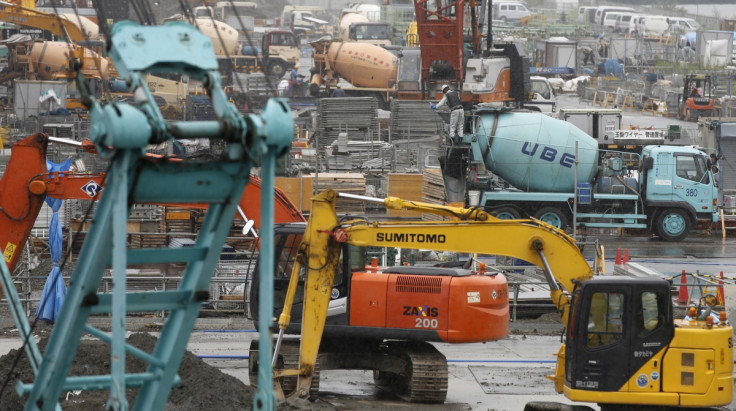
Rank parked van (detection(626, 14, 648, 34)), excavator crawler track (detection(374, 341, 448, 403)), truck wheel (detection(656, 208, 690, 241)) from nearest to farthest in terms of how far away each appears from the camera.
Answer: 1. excavator crawler track (detection(374, 341, 448, 403))
2. truck wheel (detection(656, 208, 690, 241))
3. parked van (detection(626, 14, 648, 34))

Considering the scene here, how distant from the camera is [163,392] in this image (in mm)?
8117

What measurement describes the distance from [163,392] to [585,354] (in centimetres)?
712

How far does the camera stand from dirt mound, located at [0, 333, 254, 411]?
1421cm

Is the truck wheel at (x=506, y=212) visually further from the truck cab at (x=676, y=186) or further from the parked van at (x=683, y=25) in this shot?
the parked van at (x=683, y=25)

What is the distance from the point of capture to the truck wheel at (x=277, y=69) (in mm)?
65644

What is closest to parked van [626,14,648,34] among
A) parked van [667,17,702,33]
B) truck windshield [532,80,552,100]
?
parked van [667,17,702,33]

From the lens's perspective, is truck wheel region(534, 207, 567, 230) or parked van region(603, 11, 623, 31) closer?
truck wheel region(534, 207, 567, 230)

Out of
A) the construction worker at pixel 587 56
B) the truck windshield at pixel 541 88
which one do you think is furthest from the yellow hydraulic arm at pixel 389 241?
the construction worker at pixel 587 56

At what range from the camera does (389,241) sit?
1527cm

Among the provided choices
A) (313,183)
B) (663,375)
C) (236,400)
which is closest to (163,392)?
(236,400)

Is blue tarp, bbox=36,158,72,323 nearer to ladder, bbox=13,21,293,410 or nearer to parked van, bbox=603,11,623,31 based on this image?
ladder, bbox=13,21,293,410

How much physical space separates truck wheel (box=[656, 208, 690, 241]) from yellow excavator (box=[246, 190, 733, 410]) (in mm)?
15668

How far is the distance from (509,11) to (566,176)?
2356 inches

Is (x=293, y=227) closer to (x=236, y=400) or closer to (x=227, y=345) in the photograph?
(x=236, y=400)
